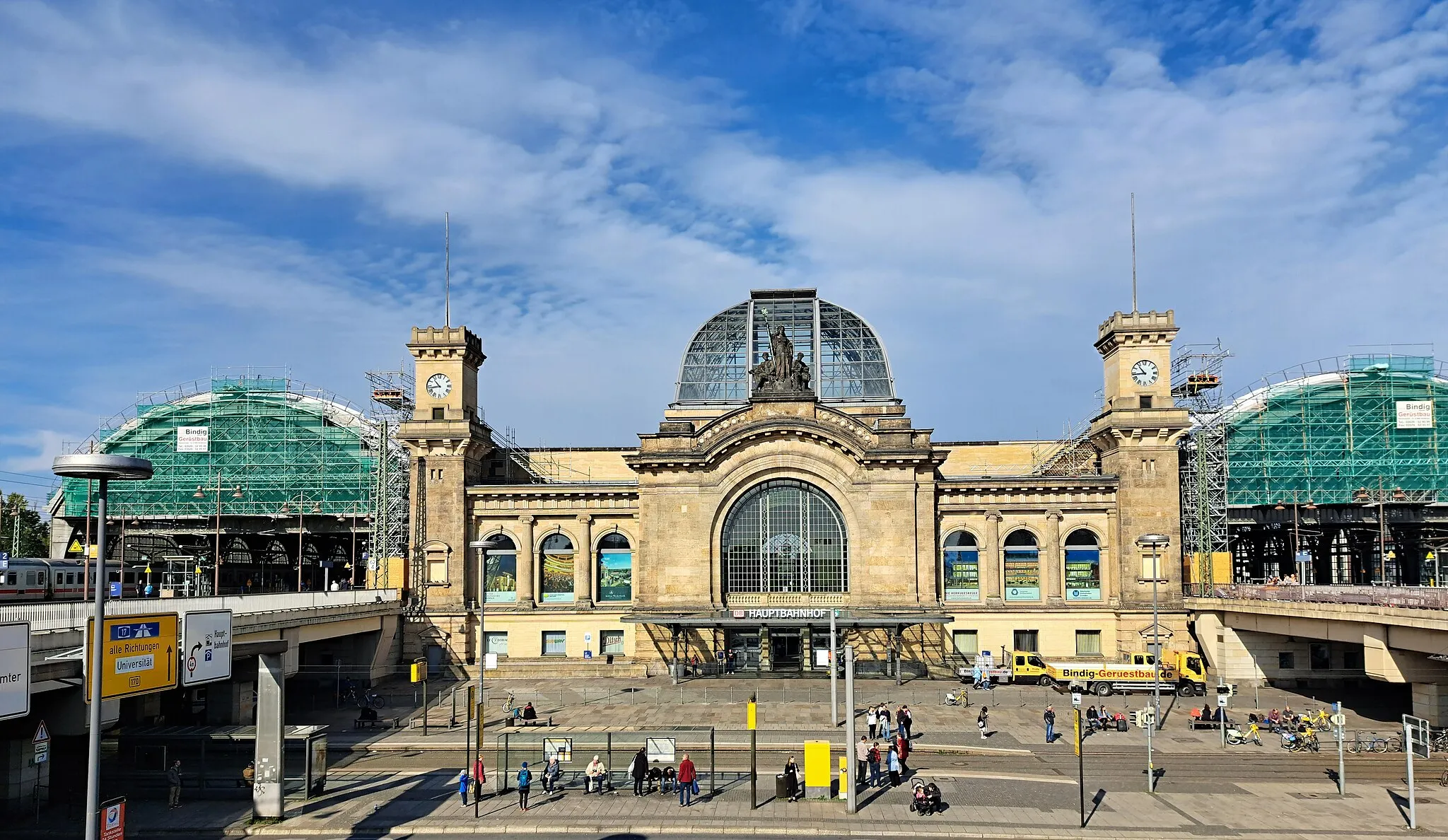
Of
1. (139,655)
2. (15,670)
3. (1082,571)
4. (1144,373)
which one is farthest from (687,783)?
(1144,373)

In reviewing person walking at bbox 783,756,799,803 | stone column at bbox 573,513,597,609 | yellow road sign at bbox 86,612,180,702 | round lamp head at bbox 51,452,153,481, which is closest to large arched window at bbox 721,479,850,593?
stone column at bbox 573,513,597,609

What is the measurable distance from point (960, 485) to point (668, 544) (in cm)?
1883

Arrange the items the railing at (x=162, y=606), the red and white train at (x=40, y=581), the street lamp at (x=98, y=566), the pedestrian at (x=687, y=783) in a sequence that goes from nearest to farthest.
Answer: the street lamp at (x=98, y=566)
the railing at (x=162, y=606)
the pedestrian at (x=687, y=783)
the red and white train at (x=40, y=581)

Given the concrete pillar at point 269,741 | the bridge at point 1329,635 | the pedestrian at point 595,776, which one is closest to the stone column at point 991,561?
the bridge at point 1329,635

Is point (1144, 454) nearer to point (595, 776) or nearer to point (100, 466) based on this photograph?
point (595, 776)

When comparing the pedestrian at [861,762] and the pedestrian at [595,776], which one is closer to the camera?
the pedestrian at [861,762]

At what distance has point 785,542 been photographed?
62156mm

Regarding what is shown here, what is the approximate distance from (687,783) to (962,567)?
34.6 meters

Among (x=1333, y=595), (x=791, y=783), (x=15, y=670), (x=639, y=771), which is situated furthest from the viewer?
(x=1333, y=595)

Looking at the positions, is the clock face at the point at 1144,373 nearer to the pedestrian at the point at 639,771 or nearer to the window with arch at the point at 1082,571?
the window with arch at the point at 1082,571

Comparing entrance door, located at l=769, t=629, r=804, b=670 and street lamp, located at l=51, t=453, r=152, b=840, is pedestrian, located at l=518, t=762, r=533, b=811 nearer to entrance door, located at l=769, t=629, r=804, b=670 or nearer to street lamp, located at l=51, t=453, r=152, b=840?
street lamp, located at l=51, t=453, r=152, b=840

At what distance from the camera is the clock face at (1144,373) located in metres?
63.4

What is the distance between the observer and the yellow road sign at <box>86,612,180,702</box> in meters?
26.8

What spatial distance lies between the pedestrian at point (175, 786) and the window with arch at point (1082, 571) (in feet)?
164
